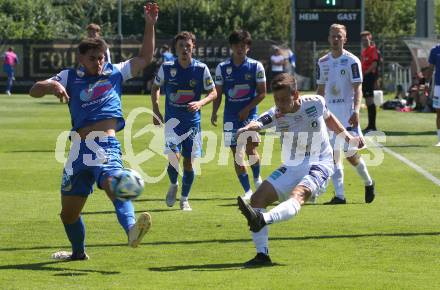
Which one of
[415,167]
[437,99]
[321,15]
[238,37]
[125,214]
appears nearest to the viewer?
[125,214]

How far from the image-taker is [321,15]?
41.9 m

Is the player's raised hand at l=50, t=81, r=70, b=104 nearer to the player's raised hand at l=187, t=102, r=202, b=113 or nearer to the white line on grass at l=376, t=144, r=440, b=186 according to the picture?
the player's raised hand at l=187, t=102, r=202, b=113

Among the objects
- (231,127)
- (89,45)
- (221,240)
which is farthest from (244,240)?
(231,127)

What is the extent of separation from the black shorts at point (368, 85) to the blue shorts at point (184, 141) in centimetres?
1341

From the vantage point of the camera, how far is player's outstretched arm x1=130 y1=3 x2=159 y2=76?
411 inches

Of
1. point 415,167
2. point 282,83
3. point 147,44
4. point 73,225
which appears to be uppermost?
point 147,44

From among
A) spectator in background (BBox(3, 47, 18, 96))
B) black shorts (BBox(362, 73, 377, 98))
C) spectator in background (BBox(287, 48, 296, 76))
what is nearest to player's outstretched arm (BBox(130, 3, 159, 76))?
black shorts (BBox(362, 73, 377, 98))

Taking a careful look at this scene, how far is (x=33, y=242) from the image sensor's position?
1161 centimetres

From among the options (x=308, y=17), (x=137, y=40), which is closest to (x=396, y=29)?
(x=137, y=40)

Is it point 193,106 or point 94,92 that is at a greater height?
point 94,92

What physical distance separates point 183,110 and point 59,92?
5.14 m

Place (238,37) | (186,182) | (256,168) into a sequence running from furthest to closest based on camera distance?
(256,168)
(238,37)
(186,182)

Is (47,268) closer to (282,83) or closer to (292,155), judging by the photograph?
(292,155)

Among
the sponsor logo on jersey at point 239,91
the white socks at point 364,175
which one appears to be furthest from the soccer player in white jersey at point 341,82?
the sponsor logo on jersey at point 239,91
